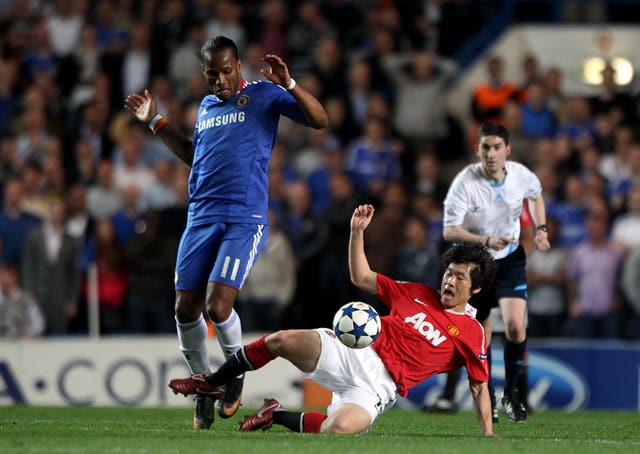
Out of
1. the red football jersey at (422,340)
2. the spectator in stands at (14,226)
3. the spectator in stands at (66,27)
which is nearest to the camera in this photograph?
the red football jersey at (422,340)

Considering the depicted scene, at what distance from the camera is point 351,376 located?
8133mm

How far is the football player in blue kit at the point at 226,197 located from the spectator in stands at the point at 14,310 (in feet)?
19.7

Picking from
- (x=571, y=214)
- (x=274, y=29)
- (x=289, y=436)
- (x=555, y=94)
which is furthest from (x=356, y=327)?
(x=274, y=29)

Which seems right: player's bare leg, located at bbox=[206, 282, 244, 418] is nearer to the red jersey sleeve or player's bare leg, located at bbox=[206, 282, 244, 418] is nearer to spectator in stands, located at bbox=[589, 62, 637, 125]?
the red jersey sleeve

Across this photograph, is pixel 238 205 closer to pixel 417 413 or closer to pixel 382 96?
pixel 417 413

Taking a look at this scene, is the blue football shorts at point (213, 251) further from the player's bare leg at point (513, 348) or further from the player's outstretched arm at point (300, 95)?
the player's bare leg at point (513, 348)

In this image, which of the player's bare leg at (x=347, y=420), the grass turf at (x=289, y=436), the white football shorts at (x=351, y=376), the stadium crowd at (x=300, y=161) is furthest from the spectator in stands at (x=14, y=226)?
the player's bare leg at (x=347, y=420)

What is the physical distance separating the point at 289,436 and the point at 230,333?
1093 mm

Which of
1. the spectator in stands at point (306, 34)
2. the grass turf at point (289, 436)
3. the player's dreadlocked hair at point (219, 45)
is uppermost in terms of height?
the spectator in stands at point (306, 34)

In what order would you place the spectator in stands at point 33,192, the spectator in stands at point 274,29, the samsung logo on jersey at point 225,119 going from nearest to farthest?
the samsung logo on jersey at point 225,119, the spectator in stands at point 33,192, the spectator in stands at point 274,29

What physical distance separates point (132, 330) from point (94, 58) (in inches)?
205

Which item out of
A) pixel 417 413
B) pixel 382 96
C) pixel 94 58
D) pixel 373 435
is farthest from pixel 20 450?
pixel 94 58

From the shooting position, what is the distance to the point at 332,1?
18969 mm

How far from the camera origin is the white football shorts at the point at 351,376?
26.6 feet
